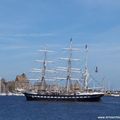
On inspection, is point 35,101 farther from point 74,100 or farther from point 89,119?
point 89,119

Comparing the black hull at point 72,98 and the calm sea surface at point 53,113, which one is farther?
the black hull at point 72,98

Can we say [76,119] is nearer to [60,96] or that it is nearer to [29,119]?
[29,119]

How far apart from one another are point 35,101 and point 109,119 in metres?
116

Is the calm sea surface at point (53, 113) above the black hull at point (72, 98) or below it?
below

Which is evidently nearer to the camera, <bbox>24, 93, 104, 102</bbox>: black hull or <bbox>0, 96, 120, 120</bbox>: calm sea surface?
<bbox>0, 96, 120, 120</bbox>: calm sea surface

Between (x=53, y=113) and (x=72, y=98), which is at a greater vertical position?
(x=72, y=98)

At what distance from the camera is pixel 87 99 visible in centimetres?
19500

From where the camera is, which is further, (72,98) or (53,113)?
(72,98)

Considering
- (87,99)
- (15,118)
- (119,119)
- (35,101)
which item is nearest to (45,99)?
(35,101)

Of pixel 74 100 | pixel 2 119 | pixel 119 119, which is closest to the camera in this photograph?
pixel 119 119

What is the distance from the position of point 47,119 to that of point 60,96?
345 feet

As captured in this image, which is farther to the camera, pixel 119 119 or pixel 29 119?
pixel 29 119

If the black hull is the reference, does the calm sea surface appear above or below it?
below

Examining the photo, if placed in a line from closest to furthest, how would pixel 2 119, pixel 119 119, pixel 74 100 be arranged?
pixel 119 119
pixel 2 119
pixel 74 100
